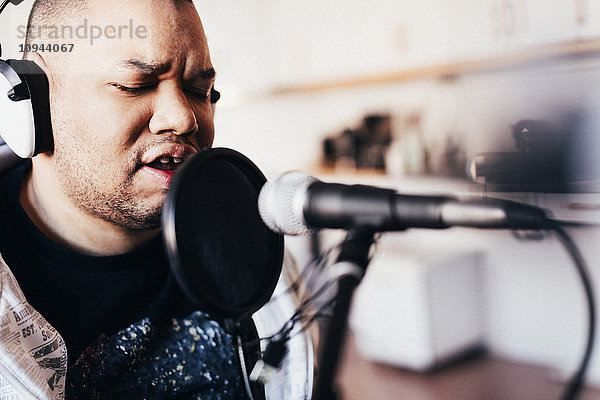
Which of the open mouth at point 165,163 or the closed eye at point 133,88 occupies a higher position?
the closed eye at point 133,88

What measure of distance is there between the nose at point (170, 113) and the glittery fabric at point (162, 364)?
29 centimetres

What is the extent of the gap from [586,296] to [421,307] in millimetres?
1874

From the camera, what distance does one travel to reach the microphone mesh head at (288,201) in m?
0.43

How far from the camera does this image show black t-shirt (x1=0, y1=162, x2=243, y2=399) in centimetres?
66

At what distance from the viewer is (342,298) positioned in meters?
0.39

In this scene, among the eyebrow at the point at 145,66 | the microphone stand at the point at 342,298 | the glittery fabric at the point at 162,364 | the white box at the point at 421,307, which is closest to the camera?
the microphone stand at the point at 342,298

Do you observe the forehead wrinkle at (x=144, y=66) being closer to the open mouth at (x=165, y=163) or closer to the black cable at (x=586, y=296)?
the open mouth at (x=165, y=163)

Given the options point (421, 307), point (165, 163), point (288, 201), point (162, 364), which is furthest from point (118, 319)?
point (421, 307)

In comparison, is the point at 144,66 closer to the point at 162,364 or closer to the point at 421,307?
the point at 162,364

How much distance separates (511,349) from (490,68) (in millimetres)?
1323

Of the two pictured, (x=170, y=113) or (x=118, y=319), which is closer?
(x=170, y=113)

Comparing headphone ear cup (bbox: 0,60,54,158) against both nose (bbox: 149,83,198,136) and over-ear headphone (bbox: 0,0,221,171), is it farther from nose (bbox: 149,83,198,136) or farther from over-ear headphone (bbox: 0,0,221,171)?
nose (bbox: 149,83,198,136)

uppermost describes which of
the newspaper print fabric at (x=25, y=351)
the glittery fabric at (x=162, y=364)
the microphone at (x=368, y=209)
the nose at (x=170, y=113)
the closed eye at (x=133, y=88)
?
the closed eye at (x=133, y=88)

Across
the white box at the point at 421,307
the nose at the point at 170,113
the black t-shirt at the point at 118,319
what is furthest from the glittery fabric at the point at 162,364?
the white box at the point at 421,307
